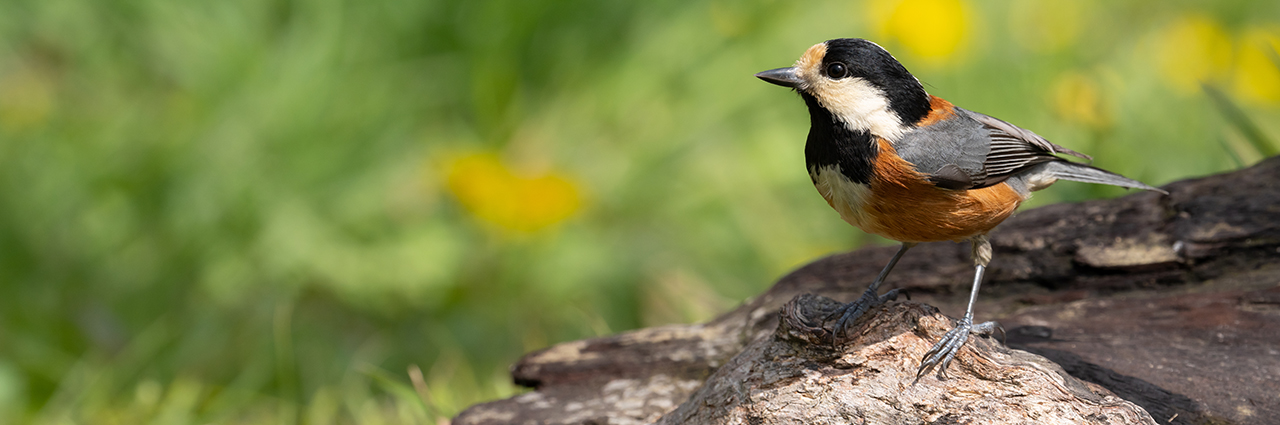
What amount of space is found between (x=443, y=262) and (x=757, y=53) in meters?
2.46

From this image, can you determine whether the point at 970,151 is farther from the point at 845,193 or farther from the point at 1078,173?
the point at 1078,173

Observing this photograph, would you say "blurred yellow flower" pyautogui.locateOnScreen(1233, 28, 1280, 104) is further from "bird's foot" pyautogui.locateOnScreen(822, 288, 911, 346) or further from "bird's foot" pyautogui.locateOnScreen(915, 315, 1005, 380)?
"bird's foot" pyautogui.locateOnScreen(915, 315, 1005, 380)

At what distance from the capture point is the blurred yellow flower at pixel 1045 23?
6.39 m

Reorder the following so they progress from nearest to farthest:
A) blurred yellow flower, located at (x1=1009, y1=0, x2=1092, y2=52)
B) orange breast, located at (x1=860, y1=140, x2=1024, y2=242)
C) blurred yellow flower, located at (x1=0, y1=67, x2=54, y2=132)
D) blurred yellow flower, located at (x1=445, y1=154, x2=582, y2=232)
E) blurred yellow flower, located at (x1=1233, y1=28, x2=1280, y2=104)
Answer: orange breast, located at (x1=860, y1=140, x2=1024, y2=242)
blurred yellow flower, located at (x1=0, y1=67, x2=54, y2=132)
blurred yellow flower, located at (x1=445, y1=154, x2=582, y2=232)
blurred yellow flower, located at (x1=1233, y1=28, x2=1280, y2=104)
blurred yellow flower, located at (x1=1009, y1=0, x2=1092, y2=52)

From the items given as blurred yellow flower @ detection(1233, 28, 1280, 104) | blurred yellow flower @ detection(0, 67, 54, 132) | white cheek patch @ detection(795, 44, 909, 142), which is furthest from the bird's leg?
blurred yellow flower @ detection(0, 67, 54, 132)

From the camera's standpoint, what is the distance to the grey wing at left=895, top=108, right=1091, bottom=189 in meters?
2.72

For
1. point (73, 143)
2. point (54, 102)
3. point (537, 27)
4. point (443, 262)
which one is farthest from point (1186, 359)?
point (54, 102)

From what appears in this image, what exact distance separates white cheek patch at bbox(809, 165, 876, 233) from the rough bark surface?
302mm

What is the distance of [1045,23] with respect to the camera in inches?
259

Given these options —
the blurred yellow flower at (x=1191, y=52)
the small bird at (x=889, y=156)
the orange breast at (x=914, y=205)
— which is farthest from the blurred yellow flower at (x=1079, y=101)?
the orange breast at (x=914, y=205)

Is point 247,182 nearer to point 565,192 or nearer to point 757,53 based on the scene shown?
point 565,192

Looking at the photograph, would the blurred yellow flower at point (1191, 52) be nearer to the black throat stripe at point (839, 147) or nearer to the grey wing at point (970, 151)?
the grey wing at point (970, 151)

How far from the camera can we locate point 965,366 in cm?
250

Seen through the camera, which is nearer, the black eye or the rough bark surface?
the rough bark surface
